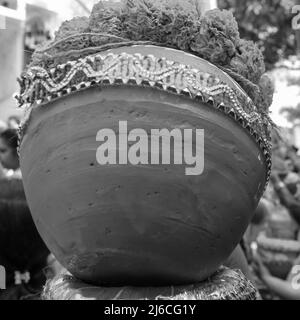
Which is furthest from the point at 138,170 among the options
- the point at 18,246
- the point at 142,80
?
the point at 18,246

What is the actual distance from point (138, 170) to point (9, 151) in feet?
6.30

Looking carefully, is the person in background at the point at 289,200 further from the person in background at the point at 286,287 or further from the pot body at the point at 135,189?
the pot body at the point at 135,189

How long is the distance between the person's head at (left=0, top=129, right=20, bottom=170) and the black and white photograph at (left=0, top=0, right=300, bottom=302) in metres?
1.55

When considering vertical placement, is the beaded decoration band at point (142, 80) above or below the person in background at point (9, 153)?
above

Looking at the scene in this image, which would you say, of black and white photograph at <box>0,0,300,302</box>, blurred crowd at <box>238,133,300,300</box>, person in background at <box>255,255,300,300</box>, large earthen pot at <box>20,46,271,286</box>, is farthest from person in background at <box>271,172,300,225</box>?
large earthen pot at <box>20,46,271,286</box>

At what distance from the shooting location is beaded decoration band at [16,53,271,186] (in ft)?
3.92

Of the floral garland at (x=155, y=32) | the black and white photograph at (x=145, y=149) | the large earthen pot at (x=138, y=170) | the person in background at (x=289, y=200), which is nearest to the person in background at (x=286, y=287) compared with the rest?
the person in background at (x=289, y=200)

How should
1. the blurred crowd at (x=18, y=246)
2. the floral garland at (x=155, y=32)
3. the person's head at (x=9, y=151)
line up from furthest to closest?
the person's head at (x=9, y=151), the blurred crowd at (x=18, y=246), the floral garland at (x=155, y=32)

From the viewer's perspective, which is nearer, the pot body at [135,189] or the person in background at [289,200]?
the pot body at [135,189]

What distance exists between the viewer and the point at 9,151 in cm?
293

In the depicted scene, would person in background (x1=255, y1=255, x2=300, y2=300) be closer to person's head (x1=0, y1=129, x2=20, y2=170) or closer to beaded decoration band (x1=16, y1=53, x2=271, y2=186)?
beaded decoration band (x1=16, y1=53, x2=271, y2=186)

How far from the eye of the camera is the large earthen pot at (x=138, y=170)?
3.90 ft
